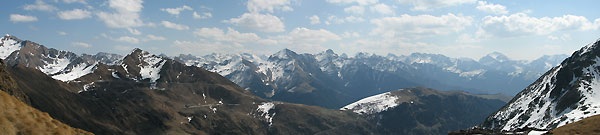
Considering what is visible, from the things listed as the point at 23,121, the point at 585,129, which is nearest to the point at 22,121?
the point at 23,121

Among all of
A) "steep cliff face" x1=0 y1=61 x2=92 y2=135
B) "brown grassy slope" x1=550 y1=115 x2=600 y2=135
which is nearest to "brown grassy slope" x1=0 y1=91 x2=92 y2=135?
"steep cliff face" x1=0 y1=61 x2=92 y2=135

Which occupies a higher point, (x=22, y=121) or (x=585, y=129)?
(x=22, y=121)

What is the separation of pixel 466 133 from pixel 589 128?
73.0ft

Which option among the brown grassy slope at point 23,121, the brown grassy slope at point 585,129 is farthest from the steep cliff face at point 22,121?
the brown grassy slope at point 585,129

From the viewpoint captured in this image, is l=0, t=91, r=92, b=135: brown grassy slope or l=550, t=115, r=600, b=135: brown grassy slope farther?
l=550, t=115, r=600, b=135: brown grassy slope

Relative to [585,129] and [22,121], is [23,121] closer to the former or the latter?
[22,121]

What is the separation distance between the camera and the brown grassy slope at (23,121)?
23.3 m

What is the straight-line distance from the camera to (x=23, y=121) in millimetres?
24188

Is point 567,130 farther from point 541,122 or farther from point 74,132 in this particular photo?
point 541,122

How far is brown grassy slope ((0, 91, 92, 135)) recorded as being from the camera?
917 inches

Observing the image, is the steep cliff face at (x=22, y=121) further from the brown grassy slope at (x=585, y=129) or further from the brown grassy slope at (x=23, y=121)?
the brown grassy slope at (x=585, y=129)

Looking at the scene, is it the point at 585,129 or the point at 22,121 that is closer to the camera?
the point at 22,121

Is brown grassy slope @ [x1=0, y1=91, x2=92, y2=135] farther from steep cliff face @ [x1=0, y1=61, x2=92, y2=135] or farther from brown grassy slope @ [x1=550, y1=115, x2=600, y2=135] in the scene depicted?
brown grassy slope @ [x1=550, y1=115, x2=600, y2=135]

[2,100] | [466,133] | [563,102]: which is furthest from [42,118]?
[563,102]
